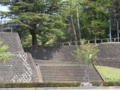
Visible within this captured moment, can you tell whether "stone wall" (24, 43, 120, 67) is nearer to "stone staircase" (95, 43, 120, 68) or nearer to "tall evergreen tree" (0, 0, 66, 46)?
"stone staircase" (95, 43, 120, 68)

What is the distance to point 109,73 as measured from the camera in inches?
1059

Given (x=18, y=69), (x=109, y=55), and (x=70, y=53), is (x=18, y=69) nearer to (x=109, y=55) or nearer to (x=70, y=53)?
(x=70, y=53)

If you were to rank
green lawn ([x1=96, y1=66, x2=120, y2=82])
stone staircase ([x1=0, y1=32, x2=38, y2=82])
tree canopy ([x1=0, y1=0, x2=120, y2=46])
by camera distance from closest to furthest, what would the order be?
1. stone staircase ([x1=0, y1=32, x2=38, y2=82])
2. green lawn ([x1=96, y1=66, x2=120, y2=82])
3. tree canopy ([x1=0, y1=0, x2=120, y2=46])

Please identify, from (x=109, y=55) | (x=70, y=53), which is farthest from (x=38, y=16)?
(x=109, y=55)

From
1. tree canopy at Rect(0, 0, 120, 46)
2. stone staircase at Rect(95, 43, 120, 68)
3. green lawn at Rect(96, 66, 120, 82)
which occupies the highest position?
tree canopy at Rect(0, 0, 120, 46)

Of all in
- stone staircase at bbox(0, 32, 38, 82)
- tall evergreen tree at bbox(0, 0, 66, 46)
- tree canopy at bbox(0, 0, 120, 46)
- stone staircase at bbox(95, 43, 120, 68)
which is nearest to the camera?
stone staircase at bbox(0, 32, 38, 82)

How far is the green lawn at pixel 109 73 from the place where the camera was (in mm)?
25312

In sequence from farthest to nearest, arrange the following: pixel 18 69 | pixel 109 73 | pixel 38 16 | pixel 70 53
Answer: pixel 70 53 < pixel 38 16 < pixel 109 73 < pixel 18 69

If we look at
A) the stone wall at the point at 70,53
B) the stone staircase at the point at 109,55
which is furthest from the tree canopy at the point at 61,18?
the stone staircase at the point at 109,55

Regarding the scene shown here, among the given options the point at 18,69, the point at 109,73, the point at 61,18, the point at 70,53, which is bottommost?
the point at 109,73

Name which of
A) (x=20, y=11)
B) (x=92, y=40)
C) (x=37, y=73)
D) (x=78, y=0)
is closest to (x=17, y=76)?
(x=37, y=73)

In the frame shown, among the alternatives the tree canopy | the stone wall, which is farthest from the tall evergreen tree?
the stone wall

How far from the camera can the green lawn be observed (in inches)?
997

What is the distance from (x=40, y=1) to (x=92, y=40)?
8.92 m
